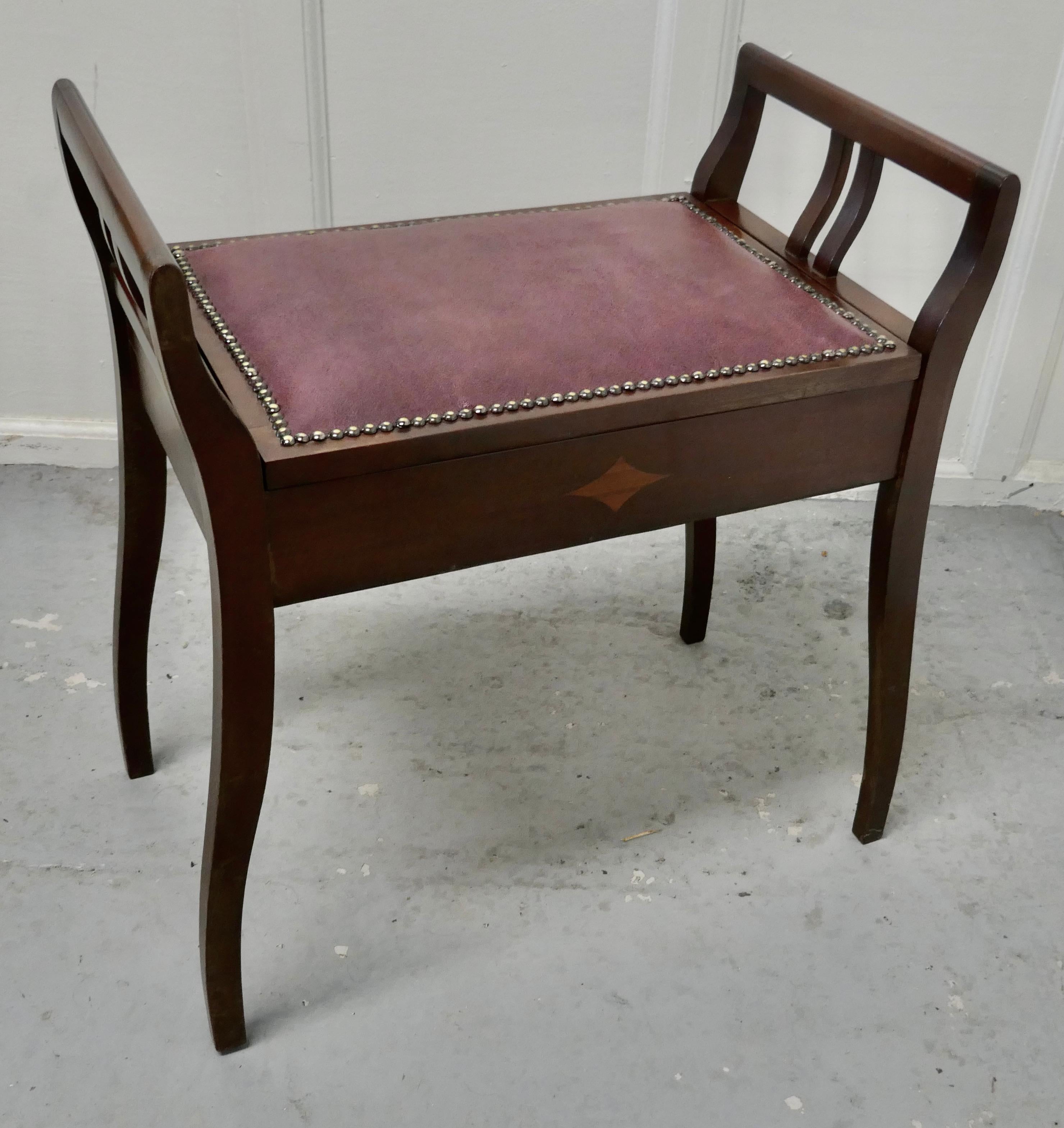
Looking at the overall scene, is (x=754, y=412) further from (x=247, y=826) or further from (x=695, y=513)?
(x=247, y=826)

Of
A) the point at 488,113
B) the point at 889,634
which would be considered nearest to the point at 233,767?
the point at 889,634

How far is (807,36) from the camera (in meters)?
1.71

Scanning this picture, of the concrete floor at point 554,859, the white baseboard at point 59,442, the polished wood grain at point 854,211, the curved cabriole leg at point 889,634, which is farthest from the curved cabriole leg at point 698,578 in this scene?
the white baseboard at point 59,442

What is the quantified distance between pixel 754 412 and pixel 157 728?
0.84 metres

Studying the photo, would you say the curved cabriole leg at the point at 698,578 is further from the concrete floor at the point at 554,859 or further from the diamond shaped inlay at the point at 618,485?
the diamond shaped inlay at the point at 618,485

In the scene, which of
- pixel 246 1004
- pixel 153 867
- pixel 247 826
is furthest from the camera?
pixel 153 867

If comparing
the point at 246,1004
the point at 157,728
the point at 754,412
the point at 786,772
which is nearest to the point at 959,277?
the point at 754,412

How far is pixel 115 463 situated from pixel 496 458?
1222mm

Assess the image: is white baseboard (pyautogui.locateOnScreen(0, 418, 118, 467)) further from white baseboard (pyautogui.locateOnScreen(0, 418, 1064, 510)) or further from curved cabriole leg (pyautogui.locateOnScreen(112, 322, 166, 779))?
curved cabriole leg (pyautogui.locateOnScreen(112, 322, 166, 779))

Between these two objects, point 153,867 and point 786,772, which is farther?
point 786,772

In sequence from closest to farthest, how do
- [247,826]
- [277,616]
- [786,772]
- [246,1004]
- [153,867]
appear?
1. [247,826]
2. [246,1004]
3. [153,867]
4. [786,772]
5. [277,616]

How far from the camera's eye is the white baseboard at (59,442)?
1.98 m

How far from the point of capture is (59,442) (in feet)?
6.52

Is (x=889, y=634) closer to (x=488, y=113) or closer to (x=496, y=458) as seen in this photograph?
(x=496, y=458)
